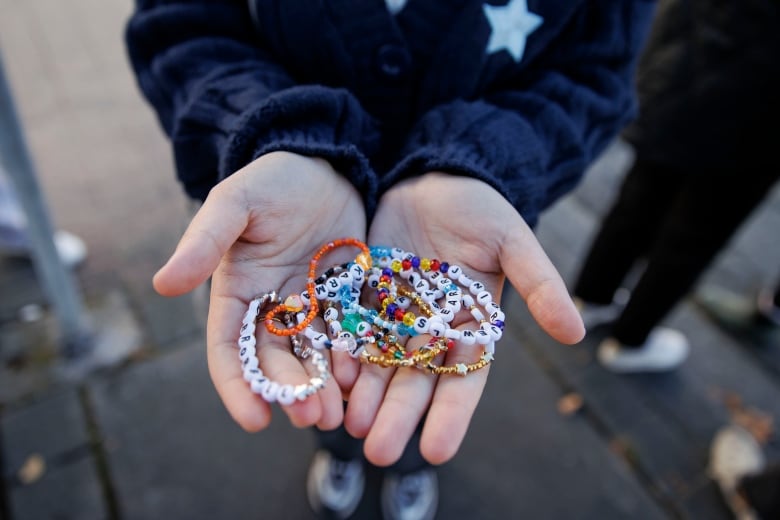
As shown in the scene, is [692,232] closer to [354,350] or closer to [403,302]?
[403,302]

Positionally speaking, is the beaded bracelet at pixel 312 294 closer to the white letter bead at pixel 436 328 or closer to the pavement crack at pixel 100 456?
the white letter bead at pixel 436 328

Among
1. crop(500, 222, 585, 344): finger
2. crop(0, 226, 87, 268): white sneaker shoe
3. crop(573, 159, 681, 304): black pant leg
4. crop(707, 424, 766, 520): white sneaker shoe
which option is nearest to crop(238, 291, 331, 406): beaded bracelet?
crop(500, 222, 585, 344): finger

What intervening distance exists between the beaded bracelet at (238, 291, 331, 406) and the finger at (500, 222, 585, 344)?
43cm

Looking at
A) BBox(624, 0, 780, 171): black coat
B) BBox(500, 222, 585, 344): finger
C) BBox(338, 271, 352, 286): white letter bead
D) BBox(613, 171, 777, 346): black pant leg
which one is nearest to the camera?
BBox(500, 222, 585, 344): finger

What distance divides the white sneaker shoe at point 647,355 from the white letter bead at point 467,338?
1.58 metres

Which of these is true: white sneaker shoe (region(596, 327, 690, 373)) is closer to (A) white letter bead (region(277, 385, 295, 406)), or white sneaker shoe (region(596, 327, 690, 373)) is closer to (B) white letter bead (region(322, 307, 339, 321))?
(B) white letter bead (region(322, 307, 339, 321))

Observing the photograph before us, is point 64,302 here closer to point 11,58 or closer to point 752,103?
point 752,103

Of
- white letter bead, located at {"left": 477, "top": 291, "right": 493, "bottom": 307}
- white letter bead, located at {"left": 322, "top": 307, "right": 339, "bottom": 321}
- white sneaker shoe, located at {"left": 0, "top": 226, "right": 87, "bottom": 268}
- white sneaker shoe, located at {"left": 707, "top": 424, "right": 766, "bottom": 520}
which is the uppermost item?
white letter bead, located at {"left": 477, "top": 291, "right": 493, "bottom": 307}

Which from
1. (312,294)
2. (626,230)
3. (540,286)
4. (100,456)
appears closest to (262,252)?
(312,294)

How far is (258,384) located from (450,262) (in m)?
0.55

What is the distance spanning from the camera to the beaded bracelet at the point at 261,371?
1.04 metres

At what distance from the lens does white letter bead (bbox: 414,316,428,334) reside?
1.29m

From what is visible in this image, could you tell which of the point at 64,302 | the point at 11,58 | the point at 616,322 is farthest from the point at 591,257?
the point at 11,58

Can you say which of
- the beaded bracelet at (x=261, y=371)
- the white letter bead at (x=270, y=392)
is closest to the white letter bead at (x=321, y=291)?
the beaded bracelet at (x=261, y=371)
